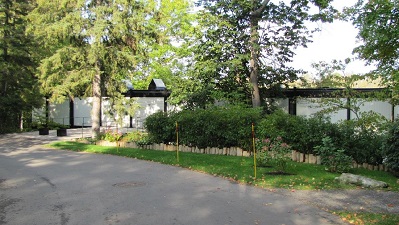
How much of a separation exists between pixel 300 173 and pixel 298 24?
40.9ft

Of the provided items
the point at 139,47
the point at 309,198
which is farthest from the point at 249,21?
the point at 309,198

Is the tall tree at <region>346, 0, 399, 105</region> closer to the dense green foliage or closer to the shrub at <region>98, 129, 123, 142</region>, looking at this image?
the dense green foliage

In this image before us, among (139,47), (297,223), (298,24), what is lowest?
(297,223)

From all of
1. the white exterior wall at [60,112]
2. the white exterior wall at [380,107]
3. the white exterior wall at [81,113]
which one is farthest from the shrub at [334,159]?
the white exterior wall at [60,112]

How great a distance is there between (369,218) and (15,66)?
2715 centimetres

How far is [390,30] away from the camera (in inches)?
455

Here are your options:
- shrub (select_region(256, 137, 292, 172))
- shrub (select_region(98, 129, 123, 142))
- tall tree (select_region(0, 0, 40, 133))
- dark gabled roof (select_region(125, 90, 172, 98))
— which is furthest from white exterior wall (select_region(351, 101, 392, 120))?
tall tree (select_region(0, 0, 40, 133))

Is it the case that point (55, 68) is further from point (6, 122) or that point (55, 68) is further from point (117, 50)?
point (6, 122)

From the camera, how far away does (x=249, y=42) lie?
19641 millimetres

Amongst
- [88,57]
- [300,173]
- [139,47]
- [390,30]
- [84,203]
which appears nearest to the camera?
[84,203]

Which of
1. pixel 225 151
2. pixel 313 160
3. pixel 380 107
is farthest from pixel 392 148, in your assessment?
pixel 380 107

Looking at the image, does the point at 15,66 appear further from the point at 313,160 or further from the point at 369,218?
the point at 369,218

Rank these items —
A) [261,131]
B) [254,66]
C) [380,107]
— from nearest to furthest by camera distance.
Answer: [261,131] < [254,66] < [380,107]

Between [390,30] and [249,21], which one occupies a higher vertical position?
[249,21]
